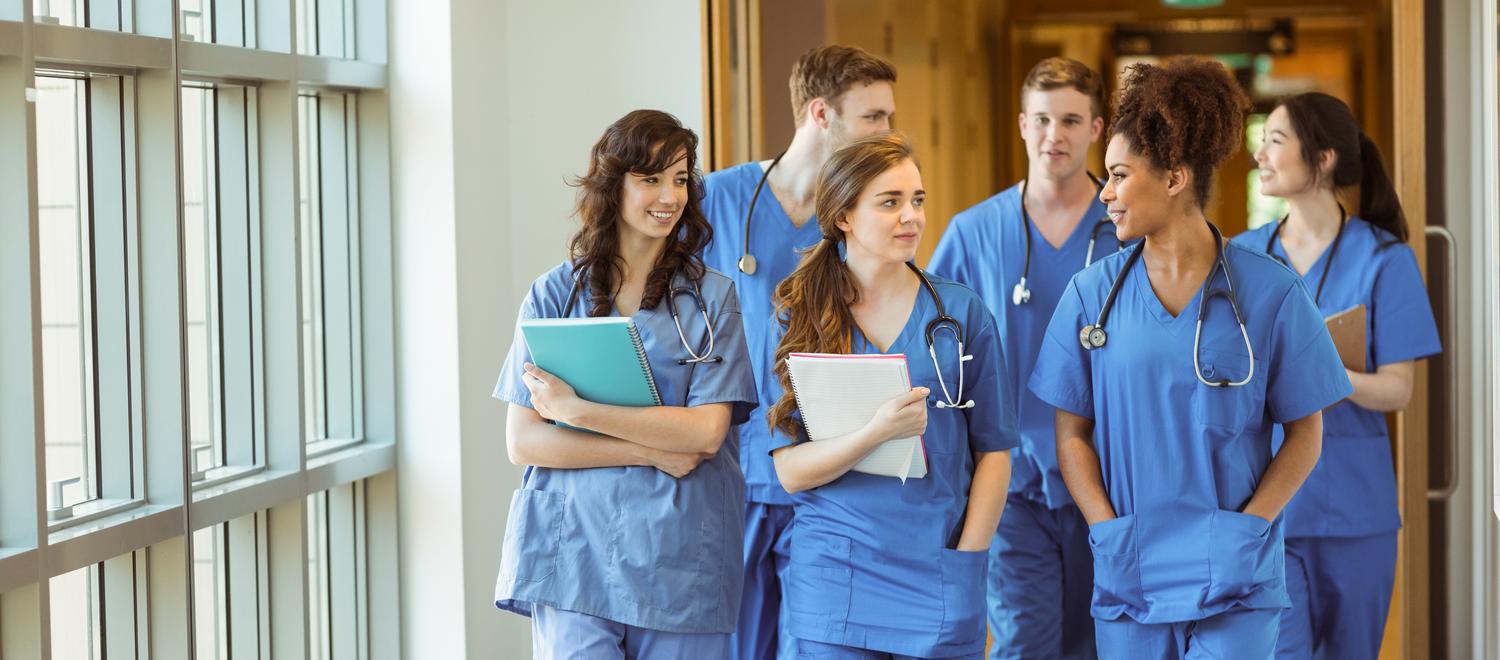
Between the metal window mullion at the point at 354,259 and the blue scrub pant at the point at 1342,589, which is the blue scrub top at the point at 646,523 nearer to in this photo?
the metal window mullion at the point at 354,259

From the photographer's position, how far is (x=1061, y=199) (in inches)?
113

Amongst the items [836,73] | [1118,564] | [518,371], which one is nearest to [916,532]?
[1118,564]

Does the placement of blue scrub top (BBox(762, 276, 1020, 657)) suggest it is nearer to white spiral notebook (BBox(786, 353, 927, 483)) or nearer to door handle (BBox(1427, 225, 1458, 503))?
white spiral notebook (BBox(786, 353, 927, 483))

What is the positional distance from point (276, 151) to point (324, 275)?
369 mm

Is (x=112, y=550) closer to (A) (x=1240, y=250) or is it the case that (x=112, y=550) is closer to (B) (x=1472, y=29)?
(A) (x=1240, y=250)

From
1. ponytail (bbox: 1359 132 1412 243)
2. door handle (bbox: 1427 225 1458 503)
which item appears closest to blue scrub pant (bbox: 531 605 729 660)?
ponytail (bbox: 1359 132 1412 243)

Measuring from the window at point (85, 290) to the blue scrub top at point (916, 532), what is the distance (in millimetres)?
1076

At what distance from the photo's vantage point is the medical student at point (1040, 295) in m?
2.78

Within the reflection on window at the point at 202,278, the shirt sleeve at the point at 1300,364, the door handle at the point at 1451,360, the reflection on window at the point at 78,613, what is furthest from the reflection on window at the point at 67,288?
the door handle at the point at 1451,360

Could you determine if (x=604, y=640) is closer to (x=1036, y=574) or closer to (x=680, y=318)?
(x=680, y=318)

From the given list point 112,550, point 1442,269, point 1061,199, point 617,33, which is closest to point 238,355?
point 112,550

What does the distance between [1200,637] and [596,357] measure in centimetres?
102

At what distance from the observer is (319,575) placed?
118 inches

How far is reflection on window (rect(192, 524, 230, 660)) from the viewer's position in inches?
102
